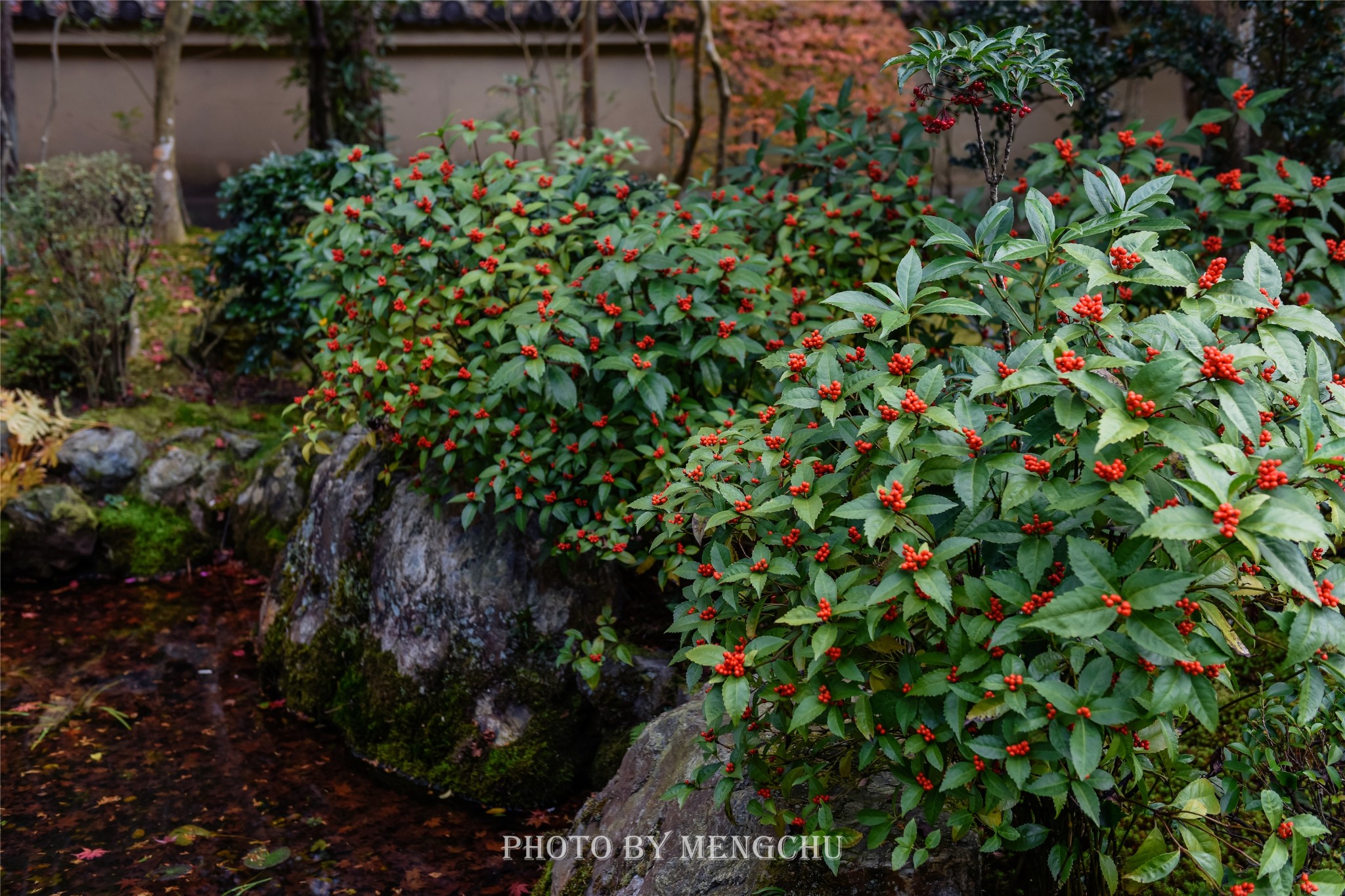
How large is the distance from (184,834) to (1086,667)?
3312mm

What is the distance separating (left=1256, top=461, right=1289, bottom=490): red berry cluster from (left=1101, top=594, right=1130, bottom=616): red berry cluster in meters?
0.30

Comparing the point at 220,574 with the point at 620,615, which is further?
the point at 220,574

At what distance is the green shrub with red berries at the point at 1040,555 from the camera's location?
69.2 inches

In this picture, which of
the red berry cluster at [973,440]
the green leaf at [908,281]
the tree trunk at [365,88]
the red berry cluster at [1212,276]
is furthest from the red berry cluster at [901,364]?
the tree trunk at [365,88]

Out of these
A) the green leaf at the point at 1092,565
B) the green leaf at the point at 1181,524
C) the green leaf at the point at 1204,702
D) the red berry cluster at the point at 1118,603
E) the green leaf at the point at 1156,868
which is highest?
the green leaf at the point at 1181,524

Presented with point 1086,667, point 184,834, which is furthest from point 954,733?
point 184,834

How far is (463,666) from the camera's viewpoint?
3.95 metres

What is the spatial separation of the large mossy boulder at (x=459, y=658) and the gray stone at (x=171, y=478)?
2.37 meters

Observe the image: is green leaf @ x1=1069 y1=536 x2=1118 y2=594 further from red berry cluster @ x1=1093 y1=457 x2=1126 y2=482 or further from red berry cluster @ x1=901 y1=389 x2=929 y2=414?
red berry cluster @ x1=901 y1=389 x2=929 y2=414

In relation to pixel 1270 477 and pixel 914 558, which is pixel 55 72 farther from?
pixel 1270 477

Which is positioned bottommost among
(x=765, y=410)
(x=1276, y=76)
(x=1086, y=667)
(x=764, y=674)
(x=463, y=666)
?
(x=463, y=666)

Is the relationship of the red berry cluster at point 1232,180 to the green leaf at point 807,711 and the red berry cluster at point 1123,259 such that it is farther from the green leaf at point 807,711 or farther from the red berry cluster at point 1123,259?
the green leaf at point 807,711

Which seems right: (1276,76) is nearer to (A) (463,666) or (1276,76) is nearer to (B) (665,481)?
(B) (665,481)

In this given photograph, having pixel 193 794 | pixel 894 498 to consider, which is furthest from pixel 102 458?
pixel 894 498
